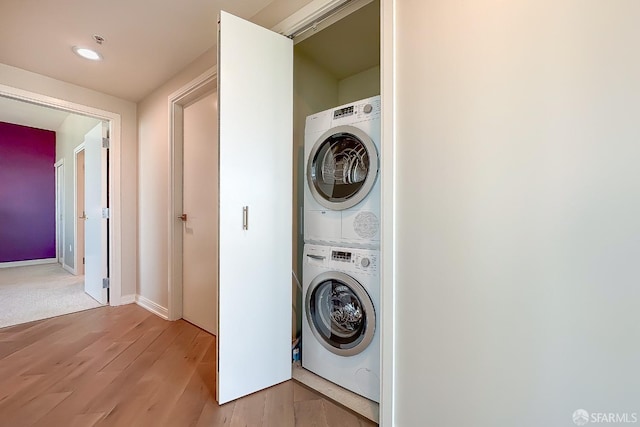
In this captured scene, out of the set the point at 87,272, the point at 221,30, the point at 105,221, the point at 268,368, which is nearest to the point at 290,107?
the point at 221,30

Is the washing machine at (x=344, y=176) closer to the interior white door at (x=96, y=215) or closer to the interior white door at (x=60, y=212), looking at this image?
the interior white door at (x=96, y=215)

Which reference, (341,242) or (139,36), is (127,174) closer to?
(139,36)

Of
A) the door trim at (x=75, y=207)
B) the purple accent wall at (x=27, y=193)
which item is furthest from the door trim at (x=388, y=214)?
the purple accent wall at (x=27, y=193)

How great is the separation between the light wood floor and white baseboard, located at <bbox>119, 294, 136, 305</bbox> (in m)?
0.64

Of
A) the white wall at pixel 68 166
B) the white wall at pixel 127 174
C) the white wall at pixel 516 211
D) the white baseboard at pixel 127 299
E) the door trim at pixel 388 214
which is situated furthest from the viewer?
the white wall at pixel 68 166

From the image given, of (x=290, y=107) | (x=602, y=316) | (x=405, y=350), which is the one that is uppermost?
(x=290, y=107)

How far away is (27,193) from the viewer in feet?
17.6

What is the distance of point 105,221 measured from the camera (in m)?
3.22

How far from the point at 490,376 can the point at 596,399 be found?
27 cm

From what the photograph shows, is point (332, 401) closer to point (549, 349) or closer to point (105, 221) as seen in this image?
point (549, 349)

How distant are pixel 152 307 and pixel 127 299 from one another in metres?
0.48

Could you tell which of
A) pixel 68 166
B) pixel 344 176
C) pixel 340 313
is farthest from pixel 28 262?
pixel 344 176

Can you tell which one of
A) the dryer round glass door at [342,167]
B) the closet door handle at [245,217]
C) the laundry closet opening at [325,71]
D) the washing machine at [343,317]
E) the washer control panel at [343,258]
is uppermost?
the laundry closet opening at [325,71]

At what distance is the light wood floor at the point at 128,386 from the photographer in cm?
146
